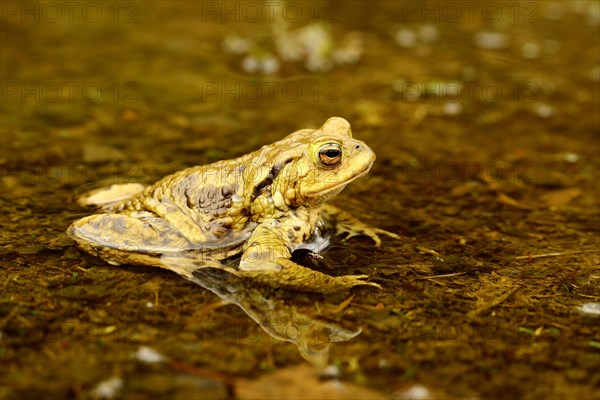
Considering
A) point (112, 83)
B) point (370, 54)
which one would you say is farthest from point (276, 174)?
point (370, 54)

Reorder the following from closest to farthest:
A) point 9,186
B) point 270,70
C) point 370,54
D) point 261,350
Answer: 1. point 261,350
2. point 9,186
3. point 270,70
4. point 370,54

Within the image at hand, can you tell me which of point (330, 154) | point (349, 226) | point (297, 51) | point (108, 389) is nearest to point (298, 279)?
point (330, 154)

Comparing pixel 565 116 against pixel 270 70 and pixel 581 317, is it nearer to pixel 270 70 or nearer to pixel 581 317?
pixel 270 70

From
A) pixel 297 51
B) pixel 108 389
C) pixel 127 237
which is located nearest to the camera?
pixel 108 389

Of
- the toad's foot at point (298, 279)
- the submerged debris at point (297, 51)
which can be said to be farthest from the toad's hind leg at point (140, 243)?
the submerged debris at point (297, 51)

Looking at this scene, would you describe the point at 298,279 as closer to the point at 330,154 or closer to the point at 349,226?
the point at 330,154

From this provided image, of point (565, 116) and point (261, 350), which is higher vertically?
point (565, 116)
